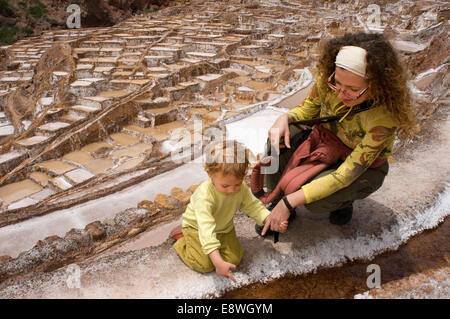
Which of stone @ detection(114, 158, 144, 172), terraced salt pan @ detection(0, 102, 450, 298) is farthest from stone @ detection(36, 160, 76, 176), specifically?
terraced salt pan @ detection(0, 102, 450, 298)

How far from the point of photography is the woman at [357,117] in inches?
56.9

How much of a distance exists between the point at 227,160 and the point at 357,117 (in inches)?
27.9

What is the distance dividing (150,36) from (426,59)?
9839mm

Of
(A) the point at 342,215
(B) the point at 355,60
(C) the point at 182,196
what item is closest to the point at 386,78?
(B) the point at 355,60

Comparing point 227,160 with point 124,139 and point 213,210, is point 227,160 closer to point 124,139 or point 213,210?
point 213,210

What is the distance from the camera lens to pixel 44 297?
1.52 metres

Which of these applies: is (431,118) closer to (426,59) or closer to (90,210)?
(426,59)

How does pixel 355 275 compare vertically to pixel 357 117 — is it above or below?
below

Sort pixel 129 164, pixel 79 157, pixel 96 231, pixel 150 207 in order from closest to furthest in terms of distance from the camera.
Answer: pixel 96 231
pixel 150 207
pixel 129 164
pixel 79 157

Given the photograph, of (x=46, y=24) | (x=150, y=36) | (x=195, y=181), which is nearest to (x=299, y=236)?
(x=195, y=181)

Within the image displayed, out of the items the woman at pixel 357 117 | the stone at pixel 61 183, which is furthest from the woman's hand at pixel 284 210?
the stone at pixel 61 183

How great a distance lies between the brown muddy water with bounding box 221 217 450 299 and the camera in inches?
63.9

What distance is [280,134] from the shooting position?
1.83m

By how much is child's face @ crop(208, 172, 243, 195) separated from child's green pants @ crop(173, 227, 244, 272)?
0.90ft
